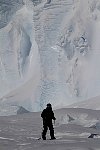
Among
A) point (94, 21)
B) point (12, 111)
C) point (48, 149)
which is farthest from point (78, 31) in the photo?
point (48, 149)

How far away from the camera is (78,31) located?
3603 centimetres

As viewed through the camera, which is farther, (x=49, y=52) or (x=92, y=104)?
(x=49, y=52)

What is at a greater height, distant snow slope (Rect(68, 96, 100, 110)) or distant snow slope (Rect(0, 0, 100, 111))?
distant snow slope (Rect(0, 0, 100, 111))

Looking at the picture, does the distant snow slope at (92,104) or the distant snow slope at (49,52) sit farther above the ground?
the distant snow slope at (49,52)

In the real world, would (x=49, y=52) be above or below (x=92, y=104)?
above

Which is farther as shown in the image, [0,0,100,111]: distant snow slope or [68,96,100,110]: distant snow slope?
[0,0,100,111]: distant snow slope

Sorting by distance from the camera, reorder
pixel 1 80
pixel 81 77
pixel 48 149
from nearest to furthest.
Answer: pixel 48 149 → pixel 81 77 → pixel 1 80

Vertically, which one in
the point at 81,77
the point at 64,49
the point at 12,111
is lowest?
the point at 12,111

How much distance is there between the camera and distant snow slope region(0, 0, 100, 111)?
35219mm

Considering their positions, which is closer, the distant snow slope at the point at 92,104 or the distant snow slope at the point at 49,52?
the distant snow slope at the point at 92,104

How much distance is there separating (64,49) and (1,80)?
42.5ft

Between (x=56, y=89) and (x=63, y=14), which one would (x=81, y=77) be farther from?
(x=63, y=14)

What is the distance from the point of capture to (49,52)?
1542 inches

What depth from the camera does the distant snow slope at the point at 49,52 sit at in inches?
1387
